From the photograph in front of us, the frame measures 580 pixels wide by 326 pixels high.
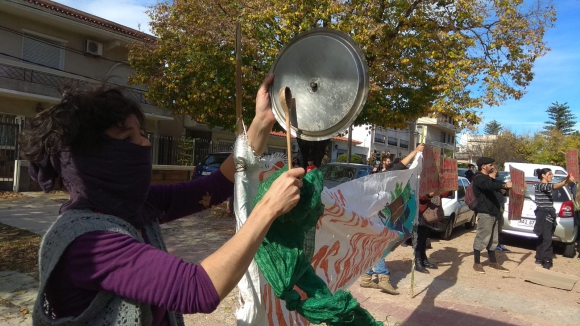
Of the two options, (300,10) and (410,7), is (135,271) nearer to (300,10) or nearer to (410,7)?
(300,10)

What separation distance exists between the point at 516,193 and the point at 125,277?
7934 mm

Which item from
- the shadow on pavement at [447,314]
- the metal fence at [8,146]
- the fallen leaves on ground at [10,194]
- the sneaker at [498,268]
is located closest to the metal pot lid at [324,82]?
the shadow on pavement at [447,314]

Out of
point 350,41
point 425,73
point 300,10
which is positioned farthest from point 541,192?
point 350,41

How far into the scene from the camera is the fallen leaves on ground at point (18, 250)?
579cm

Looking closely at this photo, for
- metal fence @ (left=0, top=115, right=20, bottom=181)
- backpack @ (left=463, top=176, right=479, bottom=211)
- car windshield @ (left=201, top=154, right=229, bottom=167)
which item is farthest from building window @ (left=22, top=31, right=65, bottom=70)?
backpack @ (left=463, top=176, right=479, bottom=211)

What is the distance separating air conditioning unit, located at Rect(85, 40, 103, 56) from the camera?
16.7 metres

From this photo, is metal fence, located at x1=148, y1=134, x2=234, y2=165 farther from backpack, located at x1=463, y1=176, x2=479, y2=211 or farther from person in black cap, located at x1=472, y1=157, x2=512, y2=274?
person in black cap, located at x1=472, y1=157, x2=512, y2=274

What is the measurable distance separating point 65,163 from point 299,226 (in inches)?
33.6

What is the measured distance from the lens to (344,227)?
9.64ft

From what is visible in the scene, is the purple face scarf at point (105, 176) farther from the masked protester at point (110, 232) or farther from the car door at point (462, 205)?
the car door at point (462, 205)

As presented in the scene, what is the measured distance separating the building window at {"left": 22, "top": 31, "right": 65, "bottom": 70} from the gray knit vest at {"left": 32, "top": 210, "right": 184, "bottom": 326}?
646 inches

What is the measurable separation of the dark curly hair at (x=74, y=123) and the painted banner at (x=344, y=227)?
0.61 m

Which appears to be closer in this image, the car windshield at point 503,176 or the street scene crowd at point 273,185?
the street scene crowd at point 273,185

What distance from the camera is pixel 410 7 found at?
10.6 meters
